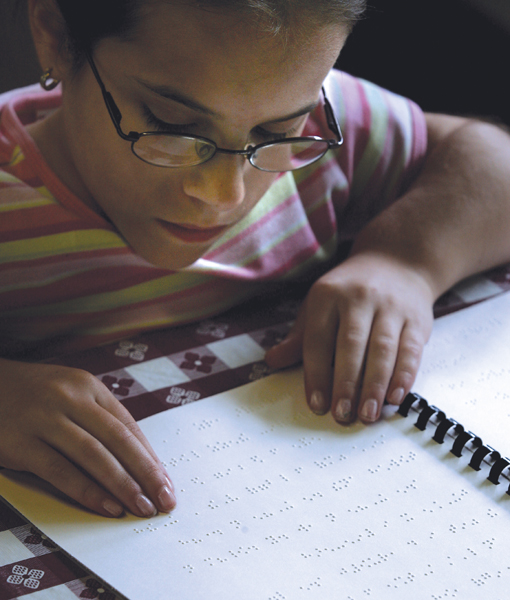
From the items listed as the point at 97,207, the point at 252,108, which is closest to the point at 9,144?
the point at 97,207

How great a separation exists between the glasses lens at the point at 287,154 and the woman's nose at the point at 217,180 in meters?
0.03

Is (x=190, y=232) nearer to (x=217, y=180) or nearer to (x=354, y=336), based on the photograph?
(x=217, y=180)

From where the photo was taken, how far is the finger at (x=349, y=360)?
0.62 m

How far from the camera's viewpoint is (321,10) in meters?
0.54

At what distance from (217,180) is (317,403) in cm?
22

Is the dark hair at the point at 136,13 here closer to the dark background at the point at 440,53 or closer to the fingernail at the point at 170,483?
the fingernail at the point at 170,483

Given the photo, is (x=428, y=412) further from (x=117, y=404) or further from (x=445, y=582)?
(x=117, y=404)

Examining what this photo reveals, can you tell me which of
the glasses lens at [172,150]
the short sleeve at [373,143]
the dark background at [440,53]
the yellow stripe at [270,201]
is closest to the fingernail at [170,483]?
the glasses lens at [172,150]

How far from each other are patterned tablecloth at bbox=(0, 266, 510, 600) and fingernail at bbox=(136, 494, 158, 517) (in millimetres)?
57

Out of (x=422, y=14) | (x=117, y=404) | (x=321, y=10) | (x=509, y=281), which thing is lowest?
(x=509, y=281)

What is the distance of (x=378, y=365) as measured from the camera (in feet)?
2.09

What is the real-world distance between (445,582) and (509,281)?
0.48 m

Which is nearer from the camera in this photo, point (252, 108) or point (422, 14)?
point (252, 108)

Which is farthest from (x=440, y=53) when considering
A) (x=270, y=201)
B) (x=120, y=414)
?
(x=120, y=414)
